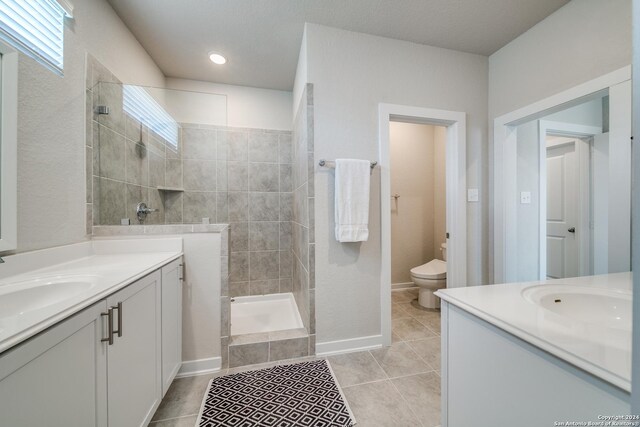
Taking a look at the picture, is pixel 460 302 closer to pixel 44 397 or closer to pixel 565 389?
pixel 565 389

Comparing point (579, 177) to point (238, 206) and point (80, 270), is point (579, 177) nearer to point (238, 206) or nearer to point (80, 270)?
point (238, 206)

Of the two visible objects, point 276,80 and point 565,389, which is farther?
point 276,80

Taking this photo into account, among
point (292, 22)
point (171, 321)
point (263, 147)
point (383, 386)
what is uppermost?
point (292, 22)

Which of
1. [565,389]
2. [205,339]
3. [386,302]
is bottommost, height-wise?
[205,339]

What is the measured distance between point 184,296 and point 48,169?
3.34 feet

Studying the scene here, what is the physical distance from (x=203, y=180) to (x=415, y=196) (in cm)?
280

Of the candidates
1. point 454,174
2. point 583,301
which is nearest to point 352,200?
point 454,174

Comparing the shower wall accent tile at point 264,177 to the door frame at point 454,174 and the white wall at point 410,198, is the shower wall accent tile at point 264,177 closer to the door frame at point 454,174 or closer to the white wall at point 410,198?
the door frame at point 454,174

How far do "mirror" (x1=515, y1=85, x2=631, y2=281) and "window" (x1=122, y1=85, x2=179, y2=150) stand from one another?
3219 millimetres

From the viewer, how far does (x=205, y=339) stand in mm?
1617

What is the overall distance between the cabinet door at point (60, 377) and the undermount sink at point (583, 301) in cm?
150

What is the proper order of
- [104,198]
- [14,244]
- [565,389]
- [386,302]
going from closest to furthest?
1. [565,389]
2. [14,244]
3. [104,198]
4. [386,302]

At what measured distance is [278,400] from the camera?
1.34 metres

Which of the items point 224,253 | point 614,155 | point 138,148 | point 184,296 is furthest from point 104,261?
point 614,155
